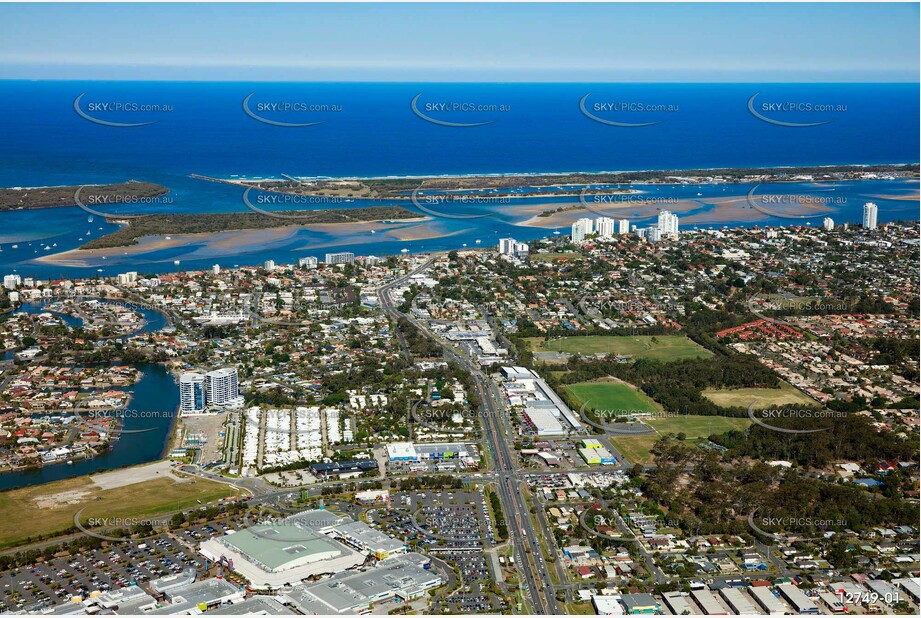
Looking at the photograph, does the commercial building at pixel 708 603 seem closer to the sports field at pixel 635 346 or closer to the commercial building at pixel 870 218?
the sports field at pixel 635 346

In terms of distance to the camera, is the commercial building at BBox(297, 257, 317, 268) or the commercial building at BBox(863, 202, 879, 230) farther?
the commercial building at BBox(863, 202, 879, 230)

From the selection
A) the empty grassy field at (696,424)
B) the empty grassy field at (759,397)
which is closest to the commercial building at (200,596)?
the empty grassy field at (696,424)

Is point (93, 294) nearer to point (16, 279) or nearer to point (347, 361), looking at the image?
point (16, 279)

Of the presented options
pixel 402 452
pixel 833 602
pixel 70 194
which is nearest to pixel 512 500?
pixel 402 452

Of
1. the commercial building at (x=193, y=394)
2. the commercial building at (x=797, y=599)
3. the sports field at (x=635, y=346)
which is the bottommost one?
the commercial building at (x=797, y=599)

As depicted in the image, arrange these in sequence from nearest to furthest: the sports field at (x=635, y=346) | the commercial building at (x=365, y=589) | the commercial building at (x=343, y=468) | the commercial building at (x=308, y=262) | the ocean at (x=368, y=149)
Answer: the commercial building at (x=365, y=589)
the commercial building at (x=343, y=468)
the sports field at (x=635, y=346)
the commercial building at (x=308, y=262)
the ocean at (x=368, y=149)

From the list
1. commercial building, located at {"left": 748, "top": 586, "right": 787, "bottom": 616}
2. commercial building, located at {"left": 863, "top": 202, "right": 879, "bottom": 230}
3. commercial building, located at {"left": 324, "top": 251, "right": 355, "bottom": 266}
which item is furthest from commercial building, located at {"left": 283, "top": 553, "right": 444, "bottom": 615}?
commercial building, located at {"left": 863, "top": 202, "right": 879, "bottom": 230}

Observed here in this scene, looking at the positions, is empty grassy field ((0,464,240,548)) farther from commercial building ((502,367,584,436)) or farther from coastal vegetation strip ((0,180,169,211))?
coastal vegetation strip ((0,180,169,211))
